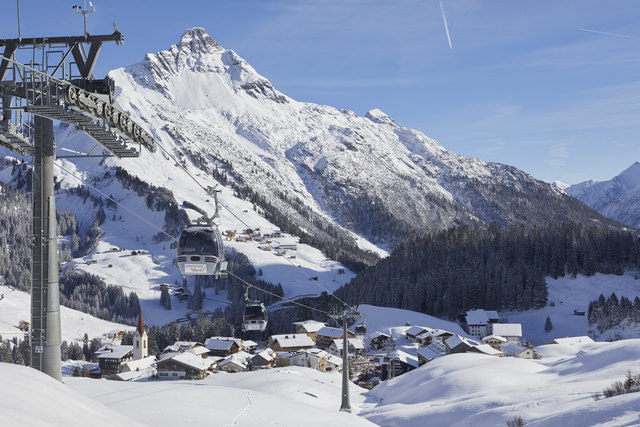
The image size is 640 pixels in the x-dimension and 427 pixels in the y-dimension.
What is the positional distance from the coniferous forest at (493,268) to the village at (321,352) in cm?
1124

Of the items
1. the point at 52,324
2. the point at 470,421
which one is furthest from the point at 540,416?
the point at 52,324

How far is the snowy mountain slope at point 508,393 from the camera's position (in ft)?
66.0

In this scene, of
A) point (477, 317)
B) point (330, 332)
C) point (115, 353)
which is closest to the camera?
point (115, 353)

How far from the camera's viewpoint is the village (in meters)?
70.1

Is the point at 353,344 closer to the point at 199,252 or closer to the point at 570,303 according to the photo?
the point at 570,303

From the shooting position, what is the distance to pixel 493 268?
11544 cm

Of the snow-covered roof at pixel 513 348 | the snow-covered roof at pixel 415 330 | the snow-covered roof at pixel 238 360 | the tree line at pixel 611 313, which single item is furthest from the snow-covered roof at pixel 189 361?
the tree line at pixel 611 313

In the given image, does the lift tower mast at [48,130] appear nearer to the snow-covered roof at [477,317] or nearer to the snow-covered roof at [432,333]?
the snow-covered roof at [432,333]

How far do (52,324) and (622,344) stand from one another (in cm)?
4320

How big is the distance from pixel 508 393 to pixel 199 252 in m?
22.2

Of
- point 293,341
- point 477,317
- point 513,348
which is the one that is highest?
point 477,317

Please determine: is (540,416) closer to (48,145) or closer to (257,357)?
(48,145)

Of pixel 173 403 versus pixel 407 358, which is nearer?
pixel 173 403

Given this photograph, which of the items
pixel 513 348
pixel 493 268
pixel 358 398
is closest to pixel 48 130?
pixel 358 398
